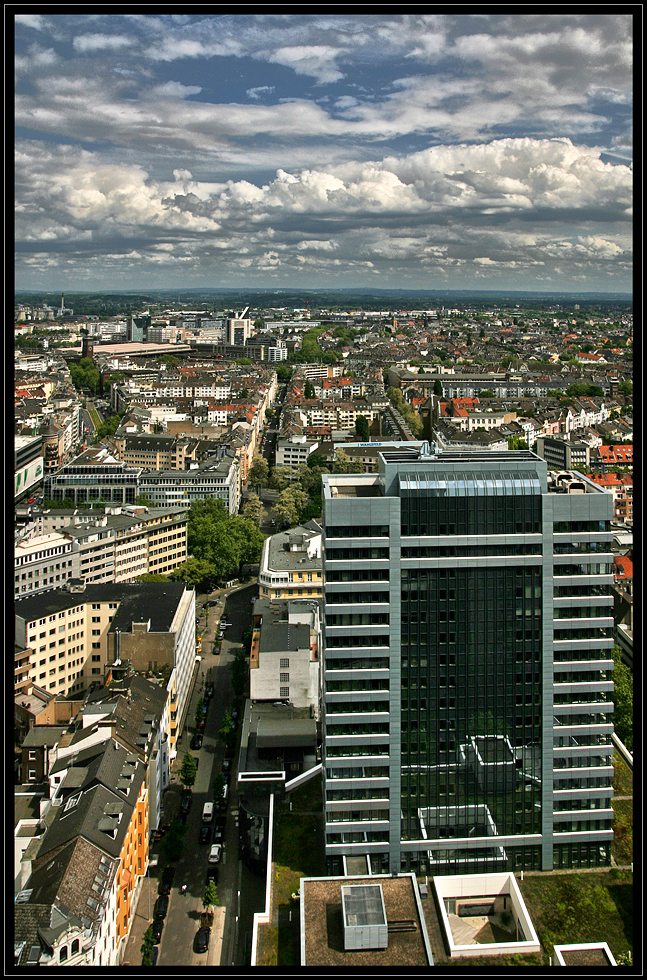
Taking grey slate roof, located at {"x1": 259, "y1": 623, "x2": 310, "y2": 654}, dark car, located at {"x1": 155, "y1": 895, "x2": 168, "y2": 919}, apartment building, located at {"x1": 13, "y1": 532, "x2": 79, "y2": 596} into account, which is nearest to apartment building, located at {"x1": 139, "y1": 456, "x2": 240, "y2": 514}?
apartment building, located at {"x1": 13, "y1": 532, "x2": 79, "y2": 596}

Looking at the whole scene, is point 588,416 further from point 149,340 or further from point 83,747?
point 149,340

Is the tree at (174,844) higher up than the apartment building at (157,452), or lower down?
lower down

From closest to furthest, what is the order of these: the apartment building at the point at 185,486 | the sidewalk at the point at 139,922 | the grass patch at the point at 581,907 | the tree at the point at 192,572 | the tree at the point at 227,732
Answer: the grass patch at the point at 581,907 < the sidewalk at the point at 139,922 < the tree at the point at 227,732 < the tree at the point at 192,572 < the apartment building at the point at 185,486

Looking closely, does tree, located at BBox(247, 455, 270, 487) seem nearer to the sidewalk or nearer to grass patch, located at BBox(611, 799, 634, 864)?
the sidewalk

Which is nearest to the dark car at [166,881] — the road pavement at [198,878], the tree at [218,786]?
the road pavement at [198,878]

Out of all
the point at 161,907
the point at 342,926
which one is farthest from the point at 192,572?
the point at 342,926

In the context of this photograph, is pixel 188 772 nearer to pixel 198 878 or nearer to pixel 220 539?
pixel 198 878

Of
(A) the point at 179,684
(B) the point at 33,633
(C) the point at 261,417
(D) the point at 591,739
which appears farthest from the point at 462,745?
(C) the point at 261,417

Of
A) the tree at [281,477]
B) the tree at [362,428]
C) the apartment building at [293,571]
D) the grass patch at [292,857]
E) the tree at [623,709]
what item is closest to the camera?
the grass patch at [292,857]

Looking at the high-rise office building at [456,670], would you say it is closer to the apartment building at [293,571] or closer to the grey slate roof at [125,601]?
the grey slate roof at [125,601]
